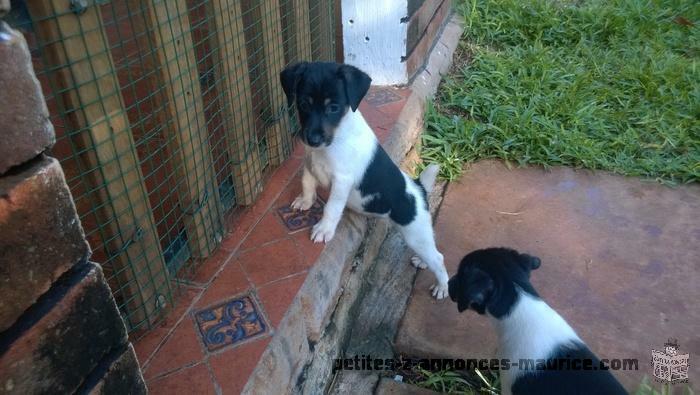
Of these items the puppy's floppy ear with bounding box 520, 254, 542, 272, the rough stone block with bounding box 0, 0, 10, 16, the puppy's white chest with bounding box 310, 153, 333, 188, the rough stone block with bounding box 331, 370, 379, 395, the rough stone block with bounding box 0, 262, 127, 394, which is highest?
the rough stone block with bounding box 0, 0, 10, 16

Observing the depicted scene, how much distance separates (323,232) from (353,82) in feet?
2.66

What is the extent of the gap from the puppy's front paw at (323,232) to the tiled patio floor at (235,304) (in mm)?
43

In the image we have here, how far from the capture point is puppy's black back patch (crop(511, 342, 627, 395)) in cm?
221

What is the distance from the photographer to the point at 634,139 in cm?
468

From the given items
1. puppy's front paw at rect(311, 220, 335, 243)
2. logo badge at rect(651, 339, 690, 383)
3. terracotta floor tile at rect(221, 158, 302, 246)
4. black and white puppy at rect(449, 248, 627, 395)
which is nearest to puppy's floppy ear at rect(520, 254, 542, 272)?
black and white puppy at rect(449, 248, 627, 395)

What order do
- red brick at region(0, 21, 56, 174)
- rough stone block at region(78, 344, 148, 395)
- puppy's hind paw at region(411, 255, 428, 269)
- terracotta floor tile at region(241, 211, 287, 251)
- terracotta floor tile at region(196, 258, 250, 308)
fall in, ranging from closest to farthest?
red brick at region(0, 21, 56, 174) → rough stone block at region(78, 344, 148, 395) → terracotta floor tile at region(196, 258, 250, 308) → terracotta floor tile at region(241, 211, 287, 251) → puppy's hind paw at region(411, 255, 428, 269)

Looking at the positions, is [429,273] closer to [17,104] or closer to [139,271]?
[139,271]

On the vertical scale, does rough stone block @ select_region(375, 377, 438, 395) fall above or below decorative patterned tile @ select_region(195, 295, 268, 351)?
below

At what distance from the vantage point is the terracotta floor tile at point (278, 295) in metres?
2.47

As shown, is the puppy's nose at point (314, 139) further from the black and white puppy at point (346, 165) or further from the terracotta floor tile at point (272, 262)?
the terracotta floor tile at point (272, 262)

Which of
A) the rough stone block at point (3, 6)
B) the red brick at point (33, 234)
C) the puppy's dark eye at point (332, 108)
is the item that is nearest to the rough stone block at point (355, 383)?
the puppy's dark eye at point (332, 108)

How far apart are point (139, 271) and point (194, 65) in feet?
3.16

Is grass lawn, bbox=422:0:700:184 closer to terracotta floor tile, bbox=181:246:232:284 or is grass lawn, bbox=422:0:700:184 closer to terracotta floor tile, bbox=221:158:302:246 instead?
terracotta floor tile, bbox=221:158:302:246

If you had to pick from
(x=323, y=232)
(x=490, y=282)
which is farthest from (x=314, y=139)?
(x=490, y=282)
